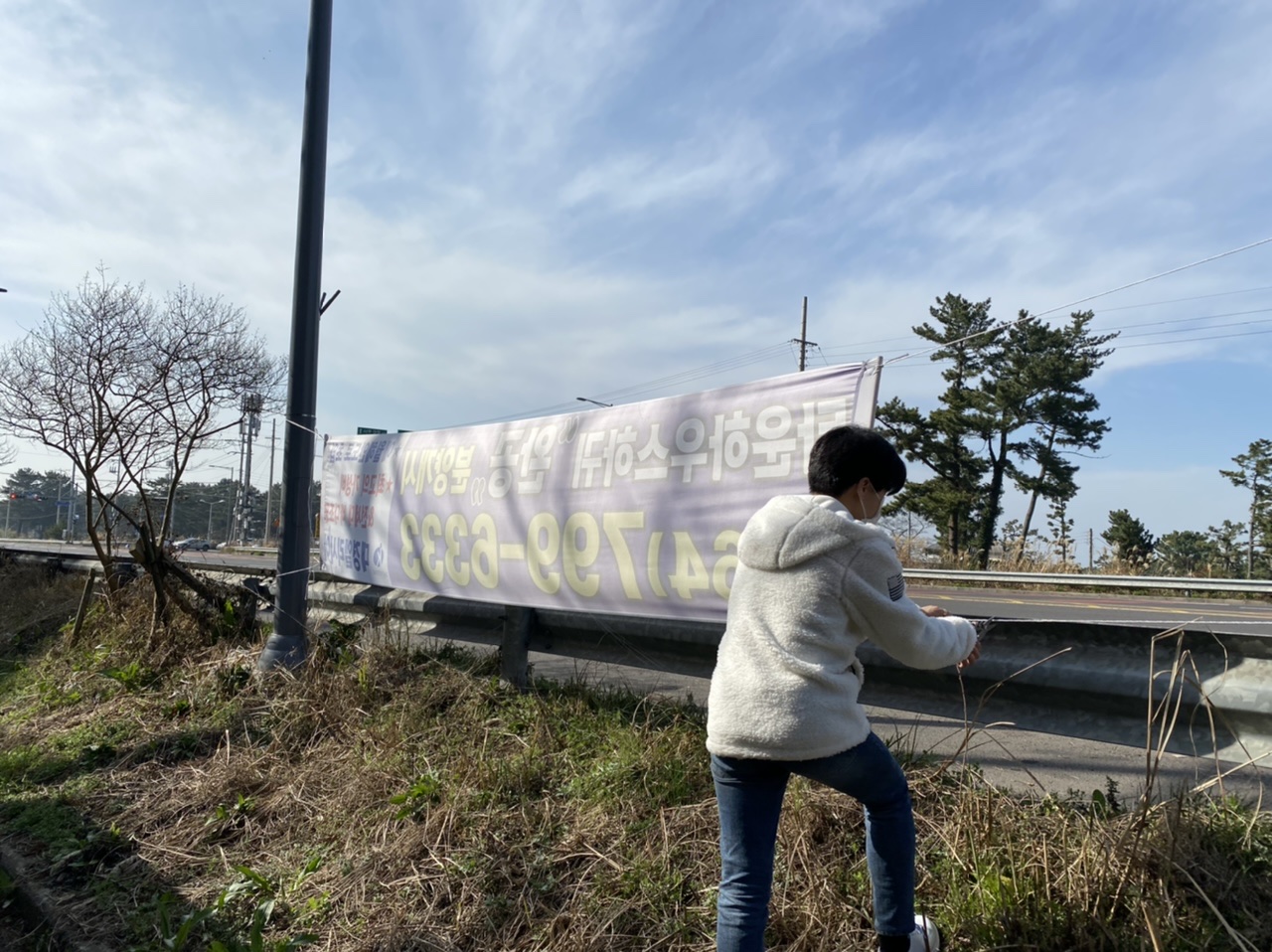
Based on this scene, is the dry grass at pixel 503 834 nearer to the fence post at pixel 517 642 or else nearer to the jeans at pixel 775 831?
the fence post at pixel 517 642

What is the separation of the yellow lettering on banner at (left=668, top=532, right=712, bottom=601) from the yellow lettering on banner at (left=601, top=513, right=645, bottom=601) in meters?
0.23

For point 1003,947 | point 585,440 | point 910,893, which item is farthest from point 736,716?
point 585,440

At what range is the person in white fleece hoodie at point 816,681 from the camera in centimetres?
210

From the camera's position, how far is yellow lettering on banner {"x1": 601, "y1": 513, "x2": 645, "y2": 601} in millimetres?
3953

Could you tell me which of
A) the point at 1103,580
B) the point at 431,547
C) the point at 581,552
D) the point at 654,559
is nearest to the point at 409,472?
the point at 431,547

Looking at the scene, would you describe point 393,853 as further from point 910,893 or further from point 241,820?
point 910,893

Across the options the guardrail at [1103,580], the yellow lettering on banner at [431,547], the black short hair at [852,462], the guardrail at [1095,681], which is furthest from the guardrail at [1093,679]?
the guardrail at [1103,580]

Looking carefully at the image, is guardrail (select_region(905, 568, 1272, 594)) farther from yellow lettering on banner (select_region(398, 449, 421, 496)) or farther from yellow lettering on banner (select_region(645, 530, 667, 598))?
yellow lettering on banner (select_region(398, 449, 421, 496))

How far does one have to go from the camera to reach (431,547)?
5.19 metres

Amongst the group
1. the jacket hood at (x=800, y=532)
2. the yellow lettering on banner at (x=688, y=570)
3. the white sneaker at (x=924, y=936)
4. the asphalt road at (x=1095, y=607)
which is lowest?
the asphalt road at (x=1095, y=607)

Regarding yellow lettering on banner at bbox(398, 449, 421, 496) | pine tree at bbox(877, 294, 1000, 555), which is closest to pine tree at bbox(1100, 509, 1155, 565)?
pine tree at bbox(877, 294, 1000, 555)

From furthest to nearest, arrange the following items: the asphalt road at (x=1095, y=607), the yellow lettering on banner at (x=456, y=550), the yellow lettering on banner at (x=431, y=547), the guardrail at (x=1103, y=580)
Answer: the guardrail at (x=1103, y=580) < the asphalt road at (x=1095, y=607) < the yellow lettering on banner at (x=431, y=547) < the yellow lettering on banner at (x=456, y=550)

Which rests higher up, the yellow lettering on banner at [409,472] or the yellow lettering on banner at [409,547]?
the yellow lettering on banner at [409,472]

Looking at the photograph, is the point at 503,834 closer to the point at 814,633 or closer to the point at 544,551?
the point at 544,551
